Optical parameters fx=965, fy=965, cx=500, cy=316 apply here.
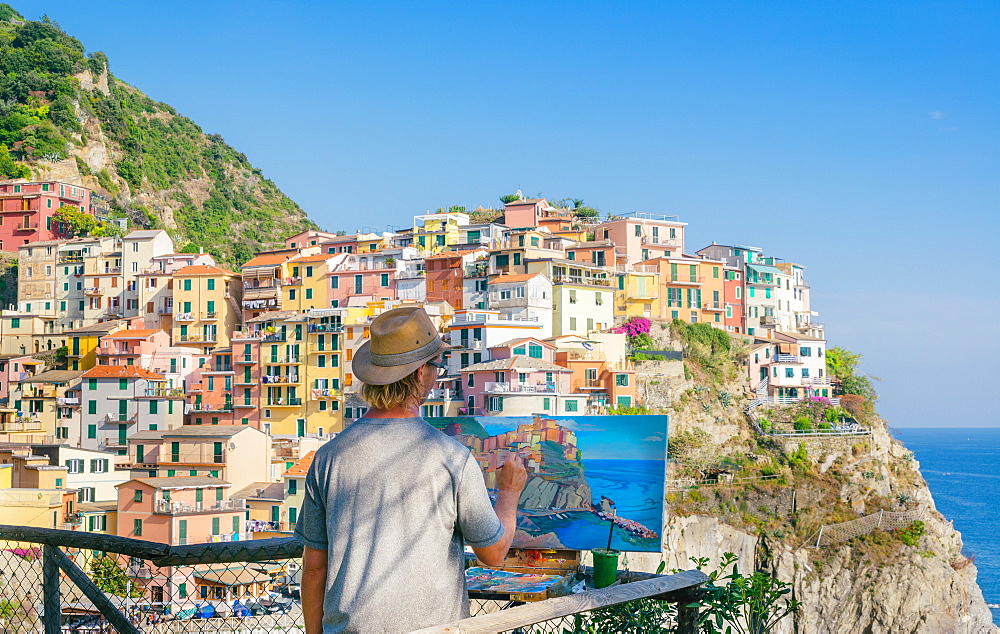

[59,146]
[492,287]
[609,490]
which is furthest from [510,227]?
[609,490]

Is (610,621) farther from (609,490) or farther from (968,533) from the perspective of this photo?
(968,533)

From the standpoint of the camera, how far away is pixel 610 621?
4.08 m

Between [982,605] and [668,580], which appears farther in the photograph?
[982,605]

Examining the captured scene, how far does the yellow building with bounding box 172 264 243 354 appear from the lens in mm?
47831

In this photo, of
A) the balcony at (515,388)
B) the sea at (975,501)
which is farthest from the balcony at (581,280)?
the sea at (975,501)

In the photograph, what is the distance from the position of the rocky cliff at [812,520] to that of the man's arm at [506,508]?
103 ft

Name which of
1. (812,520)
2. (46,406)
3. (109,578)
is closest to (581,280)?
(812,520)

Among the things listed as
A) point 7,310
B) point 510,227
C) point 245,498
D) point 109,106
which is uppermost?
point 109,106

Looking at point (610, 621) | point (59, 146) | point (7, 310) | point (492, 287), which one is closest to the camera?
point (610, 621)

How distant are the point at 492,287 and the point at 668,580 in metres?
39.3

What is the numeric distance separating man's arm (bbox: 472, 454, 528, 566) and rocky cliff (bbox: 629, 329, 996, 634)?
1241 inches

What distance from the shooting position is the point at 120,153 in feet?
240

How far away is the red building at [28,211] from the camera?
5506 centimetres

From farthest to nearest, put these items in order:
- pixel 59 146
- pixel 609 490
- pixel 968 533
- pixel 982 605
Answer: pixel 968 533 < pixel 59 146 < pixel 982 605 < pixel 609 490
